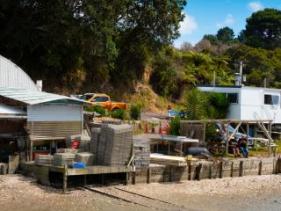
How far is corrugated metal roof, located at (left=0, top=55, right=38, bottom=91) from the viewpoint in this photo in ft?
92.4

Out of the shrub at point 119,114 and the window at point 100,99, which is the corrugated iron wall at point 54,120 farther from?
the window at point 100,99

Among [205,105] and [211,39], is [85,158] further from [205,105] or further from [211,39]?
[211,39]

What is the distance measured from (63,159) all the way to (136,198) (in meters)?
3.26

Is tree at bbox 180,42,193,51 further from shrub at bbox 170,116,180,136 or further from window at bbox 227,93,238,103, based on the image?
shrub at bbox 170,116,180,136

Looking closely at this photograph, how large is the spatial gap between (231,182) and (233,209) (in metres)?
5.77

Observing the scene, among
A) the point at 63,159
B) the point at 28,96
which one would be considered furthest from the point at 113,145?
the point at 28,96

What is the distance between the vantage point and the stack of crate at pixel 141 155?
78.3ft

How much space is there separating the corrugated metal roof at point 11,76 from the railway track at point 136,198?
873cm

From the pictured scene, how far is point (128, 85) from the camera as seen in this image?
163 feet

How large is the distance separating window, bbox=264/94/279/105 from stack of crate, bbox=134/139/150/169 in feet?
53.0

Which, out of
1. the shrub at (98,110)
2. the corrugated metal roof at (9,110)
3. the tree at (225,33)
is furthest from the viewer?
the tree at (225,33)

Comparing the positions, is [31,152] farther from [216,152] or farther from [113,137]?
[216,152]

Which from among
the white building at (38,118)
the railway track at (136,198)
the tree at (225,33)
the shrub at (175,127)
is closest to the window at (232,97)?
the shrub at (175,127)

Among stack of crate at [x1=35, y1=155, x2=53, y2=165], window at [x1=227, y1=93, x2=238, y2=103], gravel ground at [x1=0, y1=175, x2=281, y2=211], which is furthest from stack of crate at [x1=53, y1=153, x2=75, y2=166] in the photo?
window at [x1=227, y1=93, x2=238, y2=103]
